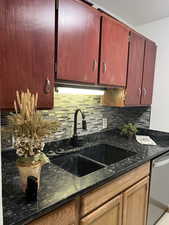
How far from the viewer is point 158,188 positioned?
1816 millimetres

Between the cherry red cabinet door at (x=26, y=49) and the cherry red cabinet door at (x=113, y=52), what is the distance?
1.77ft

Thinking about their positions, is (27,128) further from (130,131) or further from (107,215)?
(130,131)

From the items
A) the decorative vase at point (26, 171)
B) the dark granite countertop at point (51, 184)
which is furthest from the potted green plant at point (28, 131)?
the dark granite countertop at point (51, 184)

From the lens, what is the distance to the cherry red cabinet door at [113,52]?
4.88ft

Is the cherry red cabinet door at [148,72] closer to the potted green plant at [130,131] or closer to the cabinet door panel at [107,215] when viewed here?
the potted green plant at [130,131]

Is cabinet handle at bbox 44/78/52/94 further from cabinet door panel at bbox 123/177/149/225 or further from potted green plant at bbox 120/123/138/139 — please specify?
potted green plant at bbox 120/123/138/139

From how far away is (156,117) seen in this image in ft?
7.39

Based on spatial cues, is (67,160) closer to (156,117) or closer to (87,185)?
(87,185)

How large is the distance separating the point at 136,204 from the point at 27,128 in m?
1.23

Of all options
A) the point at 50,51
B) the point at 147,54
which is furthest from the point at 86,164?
the point at 147,54

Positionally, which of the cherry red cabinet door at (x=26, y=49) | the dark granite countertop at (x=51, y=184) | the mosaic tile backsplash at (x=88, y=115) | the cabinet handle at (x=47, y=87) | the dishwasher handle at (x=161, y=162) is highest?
the cherry red cabinet door at (x=26, y=49)

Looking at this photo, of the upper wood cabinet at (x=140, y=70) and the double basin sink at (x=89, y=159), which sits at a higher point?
the upper wood cabinet at (x=140, y=70)

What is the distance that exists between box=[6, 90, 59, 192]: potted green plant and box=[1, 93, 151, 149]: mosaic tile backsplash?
1.79 feet

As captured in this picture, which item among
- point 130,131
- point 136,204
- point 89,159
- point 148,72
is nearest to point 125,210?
point 136,204
